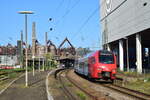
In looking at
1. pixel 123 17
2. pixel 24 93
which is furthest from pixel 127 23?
Result: pixel 24 93

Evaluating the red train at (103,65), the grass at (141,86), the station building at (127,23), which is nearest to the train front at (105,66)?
the red train at (103,65)

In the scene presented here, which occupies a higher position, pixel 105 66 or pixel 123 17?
pixel 123 17

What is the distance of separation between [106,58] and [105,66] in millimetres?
791

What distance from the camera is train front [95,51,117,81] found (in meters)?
28.0

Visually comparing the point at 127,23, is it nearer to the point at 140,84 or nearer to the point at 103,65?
the point at 103,65

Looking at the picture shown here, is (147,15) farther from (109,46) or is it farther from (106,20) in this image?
(109,46)

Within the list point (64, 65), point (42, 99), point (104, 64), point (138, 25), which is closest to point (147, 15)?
point (138, 25)

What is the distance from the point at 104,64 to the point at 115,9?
35.4 metres

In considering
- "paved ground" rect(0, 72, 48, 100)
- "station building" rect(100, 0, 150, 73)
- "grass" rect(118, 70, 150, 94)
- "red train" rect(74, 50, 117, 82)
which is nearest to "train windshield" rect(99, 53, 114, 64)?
"red train" rect(74, 50, 117, 82)

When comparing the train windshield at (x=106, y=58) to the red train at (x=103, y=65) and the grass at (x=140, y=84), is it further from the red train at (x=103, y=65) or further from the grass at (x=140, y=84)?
the grass at (x=140, y=84)

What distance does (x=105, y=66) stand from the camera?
1105 inches

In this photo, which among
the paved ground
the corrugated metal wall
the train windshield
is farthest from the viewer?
the corrugated metal wall

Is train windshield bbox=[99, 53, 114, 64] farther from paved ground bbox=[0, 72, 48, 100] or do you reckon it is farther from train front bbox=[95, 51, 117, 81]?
paved ground bbox=[0, 72, 48, 100]

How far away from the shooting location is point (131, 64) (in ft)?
275
